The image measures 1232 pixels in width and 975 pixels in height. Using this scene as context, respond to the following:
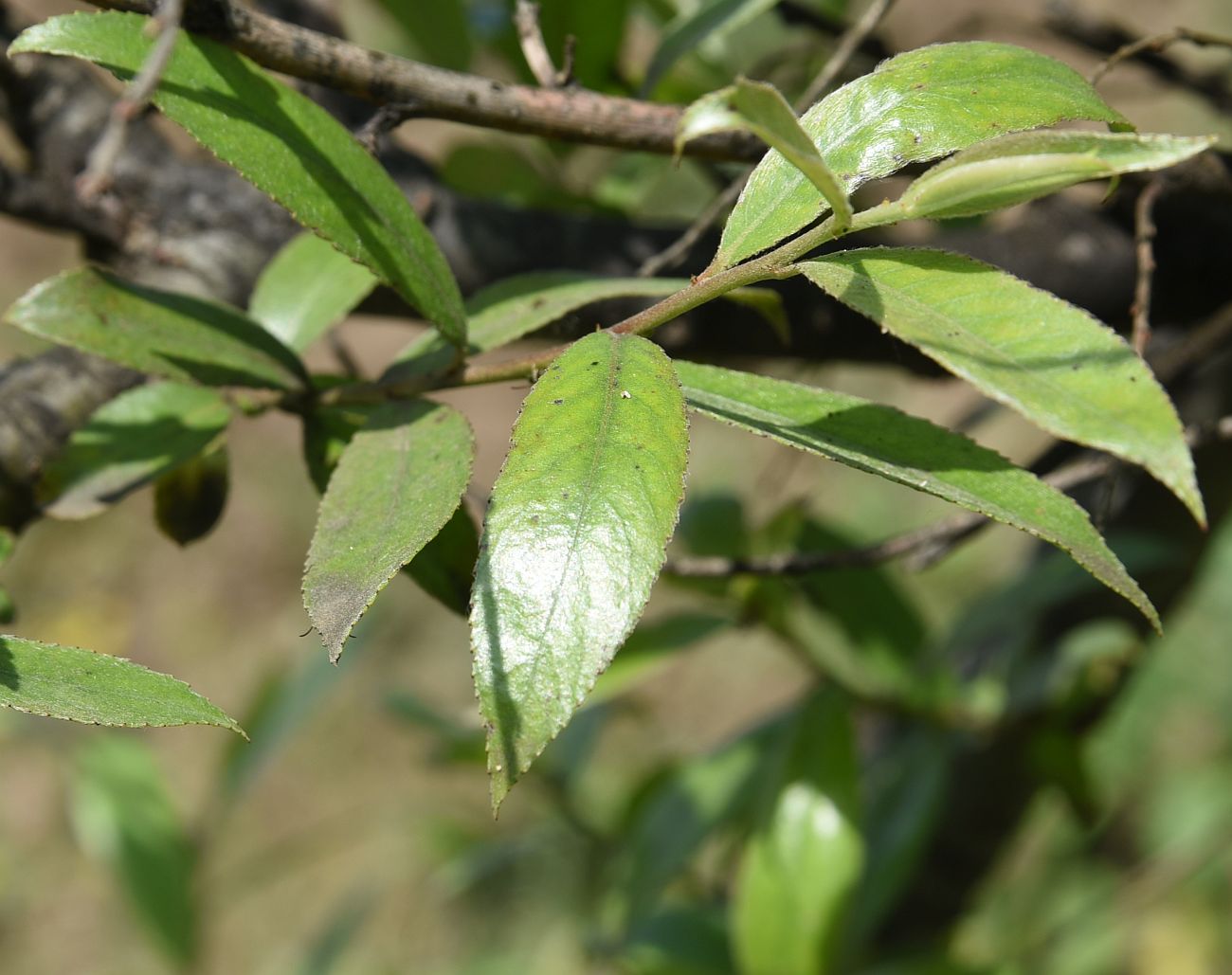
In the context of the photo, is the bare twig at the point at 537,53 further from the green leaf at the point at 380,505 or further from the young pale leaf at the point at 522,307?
the green leaf at the point at 380,505

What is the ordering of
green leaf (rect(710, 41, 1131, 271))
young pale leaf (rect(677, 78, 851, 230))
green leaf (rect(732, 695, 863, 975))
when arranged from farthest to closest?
green leaf (rect(732, 695, 863, 975)), green leaf (rect(710, 41, 1131, 271)), young pale leaf (rect(677, 78, 851, 230))

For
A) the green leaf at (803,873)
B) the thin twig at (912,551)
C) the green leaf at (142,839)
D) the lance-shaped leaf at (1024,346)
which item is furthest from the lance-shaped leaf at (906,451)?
the green leaf at (142,839)

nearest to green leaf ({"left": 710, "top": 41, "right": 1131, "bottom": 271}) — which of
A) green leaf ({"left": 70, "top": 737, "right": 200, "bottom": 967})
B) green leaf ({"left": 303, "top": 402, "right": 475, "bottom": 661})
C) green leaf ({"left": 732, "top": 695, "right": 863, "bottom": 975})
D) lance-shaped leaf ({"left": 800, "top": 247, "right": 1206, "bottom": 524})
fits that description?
lance-shaped leaf ({"left": 800, "top": 247, "right": 1206, "bottom": 524})

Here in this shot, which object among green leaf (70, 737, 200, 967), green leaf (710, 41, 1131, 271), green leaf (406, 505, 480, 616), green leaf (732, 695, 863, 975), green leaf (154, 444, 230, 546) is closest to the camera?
green leaf (710, 41, 1131, 271)

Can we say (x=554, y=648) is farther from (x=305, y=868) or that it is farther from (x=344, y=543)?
(x=305, y=868)

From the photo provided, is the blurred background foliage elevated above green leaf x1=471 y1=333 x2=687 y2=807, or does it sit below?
below

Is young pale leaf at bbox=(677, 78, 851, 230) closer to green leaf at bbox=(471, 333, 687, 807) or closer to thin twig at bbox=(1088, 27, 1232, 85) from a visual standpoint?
green leaf at bbox=(471, 333, 687, 807)
